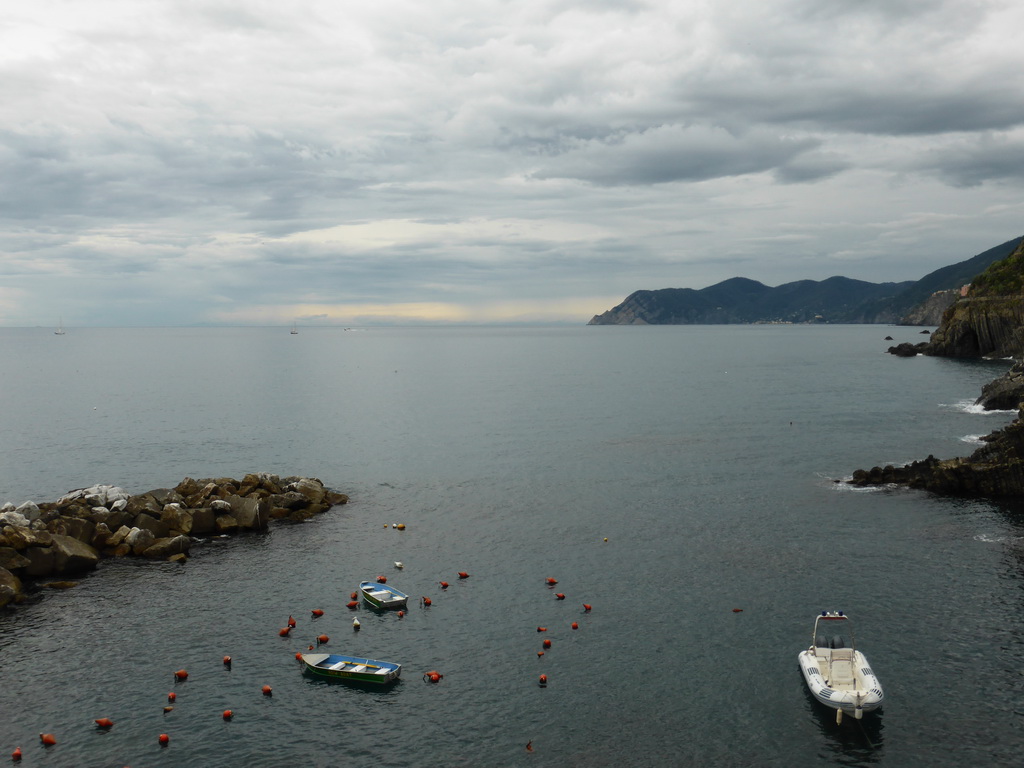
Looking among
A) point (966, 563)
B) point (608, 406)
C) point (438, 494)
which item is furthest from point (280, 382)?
point (966, 563)

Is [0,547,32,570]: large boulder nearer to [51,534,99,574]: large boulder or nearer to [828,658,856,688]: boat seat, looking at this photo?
[51,534,99,574]: large boulder

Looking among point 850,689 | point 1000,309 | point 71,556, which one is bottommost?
point 850,689

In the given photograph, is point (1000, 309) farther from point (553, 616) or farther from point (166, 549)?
point (166, 549)

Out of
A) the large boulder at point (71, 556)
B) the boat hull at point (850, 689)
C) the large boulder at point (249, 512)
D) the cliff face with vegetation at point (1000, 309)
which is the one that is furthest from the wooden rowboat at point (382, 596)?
the cliff face with vegetation at point (1000, 309)

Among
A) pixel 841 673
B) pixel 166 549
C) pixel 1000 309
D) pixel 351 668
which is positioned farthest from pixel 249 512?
pixel 1000 309

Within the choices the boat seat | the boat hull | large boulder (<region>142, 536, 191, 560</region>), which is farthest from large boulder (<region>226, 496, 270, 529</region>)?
the boat seat

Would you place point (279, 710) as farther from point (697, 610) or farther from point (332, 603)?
point (697, 610)
